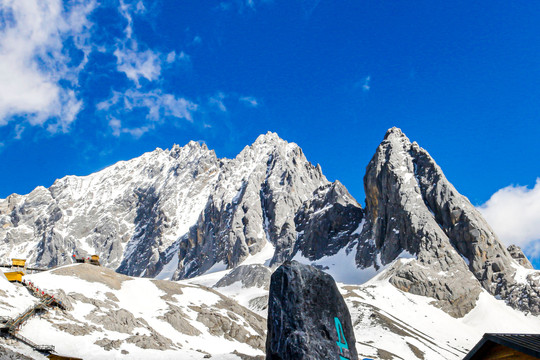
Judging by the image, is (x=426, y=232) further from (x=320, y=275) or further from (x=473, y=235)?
(x=320, y=275)

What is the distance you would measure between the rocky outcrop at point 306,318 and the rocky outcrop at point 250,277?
12144 cm

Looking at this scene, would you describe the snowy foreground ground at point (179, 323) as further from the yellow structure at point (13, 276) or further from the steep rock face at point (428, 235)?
the steep rock face at point (428, 235)

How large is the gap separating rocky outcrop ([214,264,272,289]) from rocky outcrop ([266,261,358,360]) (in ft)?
398

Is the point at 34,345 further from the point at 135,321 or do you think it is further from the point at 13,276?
the point at 13,276

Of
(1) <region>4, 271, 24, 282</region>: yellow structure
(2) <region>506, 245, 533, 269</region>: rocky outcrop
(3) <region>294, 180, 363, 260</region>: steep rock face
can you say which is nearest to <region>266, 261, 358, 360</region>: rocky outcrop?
(1) <region>4, 271, 24, 282</region>: yellow structure

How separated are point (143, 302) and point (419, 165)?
415ft

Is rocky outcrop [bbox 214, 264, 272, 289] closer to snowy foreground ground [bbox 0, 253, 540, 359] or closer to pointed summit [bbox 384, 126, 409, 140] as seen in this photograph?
snowy foreground ground [bbox 0, 253, 540, 359]

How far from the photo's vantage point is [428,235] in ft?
447

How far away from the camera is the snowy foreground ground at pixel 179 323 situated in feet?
139

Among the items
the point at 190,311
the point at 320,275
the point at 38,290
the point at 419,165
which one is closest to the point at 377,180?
the point at 419,165

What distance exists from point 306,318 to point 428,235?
432 feet

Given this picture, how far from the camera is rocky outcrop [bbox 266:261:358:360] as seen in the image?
13.8 m

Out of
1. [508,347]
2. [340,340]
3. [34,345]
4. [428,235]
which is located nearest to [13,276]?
[34,345]

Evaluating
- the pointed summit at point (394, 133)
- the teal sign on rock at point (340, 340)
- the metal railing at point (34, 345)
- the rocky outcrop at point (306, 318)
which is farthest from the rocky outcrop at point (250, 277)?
the teal sign on rock at point (340, 340)
